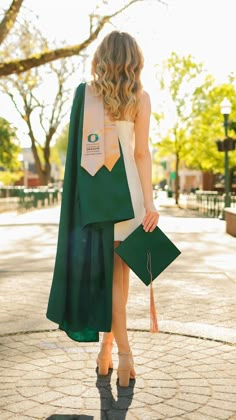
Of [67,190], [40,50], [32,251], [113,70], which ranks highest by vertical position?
[40,50]

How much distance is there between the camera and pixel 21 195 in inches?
1053

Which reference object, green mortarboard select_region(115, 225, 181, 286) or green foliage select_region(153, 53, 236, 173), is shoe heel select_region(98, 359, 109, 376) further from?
green foliage select_region(153, 53, 236, 173)

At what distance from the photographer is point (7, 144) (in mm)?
36062

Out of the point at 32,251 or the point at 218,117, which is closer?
the point at 32,251

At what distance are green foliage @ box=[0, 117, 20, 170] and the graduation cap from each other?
31929 millimetres

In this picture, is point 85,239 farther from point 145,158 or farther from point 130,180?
point 145,158

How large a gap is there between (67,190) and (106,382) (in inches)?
41.3

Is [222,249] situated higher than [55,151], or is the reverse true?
[55,151]

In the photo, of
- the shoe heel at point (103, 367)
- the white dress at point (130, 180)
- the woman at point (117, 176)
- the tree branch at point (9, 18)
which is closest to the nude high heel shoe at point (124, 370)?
the woman at point (117, 176)

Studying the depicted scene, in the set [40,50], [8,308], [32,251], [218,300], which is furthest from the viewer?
[40,50]

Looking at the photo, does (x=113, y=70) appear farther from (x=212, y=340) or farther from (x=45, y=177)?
(x=45, y=177)

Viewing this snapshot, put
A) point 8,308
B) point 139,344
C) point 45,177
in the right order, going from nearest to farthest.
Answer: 1. point 139,344
2. point 8,308
3. point 45,177

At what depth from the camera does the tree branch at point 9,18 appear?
15.5 m

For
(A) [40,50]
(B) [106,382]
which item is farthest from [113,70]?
(A) [40,50]
